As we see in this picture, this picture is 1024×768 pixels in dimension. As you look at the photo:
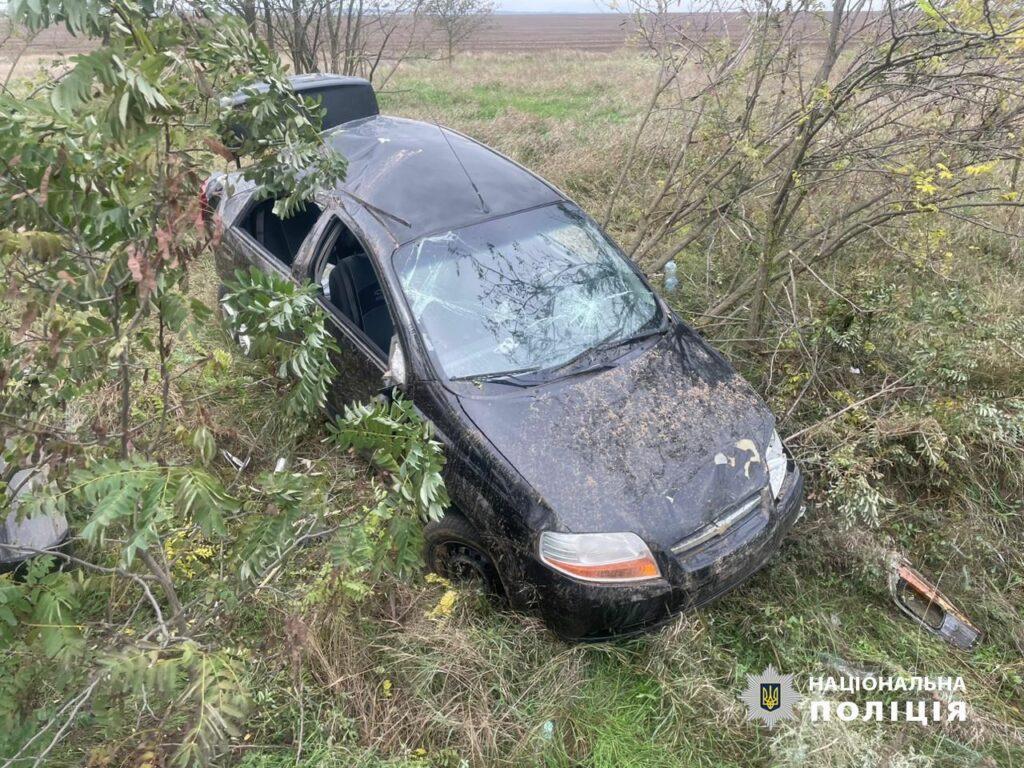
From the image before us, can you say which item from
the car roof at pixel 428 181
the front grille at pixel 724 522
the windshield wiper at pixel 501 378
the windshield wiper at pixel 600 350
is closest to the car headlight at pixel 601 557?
the front grille at pixel 724 522

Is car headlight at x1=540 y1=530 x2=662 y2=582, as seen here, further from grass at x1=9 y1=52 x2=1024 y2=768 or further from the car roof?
the car roof

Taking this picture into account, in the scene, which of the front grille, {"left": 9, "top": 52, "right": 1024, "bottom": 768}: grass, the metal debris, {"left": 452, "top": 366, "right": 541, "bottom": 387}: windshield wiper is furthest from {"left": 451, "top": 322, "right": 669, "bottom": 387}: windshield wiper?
the metal debris

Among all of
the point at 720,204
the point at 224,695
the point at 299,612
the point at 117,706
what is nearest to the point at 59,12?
the point at 224,695

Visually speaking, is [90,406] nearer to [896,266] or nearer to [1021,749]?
[1021,749]

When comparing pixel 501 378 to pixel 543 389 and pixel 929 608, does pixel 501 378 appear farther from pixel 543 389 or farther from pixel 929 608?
pixel 929 608

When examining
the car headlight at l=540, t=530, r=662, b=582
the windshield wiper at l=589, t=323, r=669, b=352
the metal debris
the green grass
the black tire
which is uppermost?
the green grass

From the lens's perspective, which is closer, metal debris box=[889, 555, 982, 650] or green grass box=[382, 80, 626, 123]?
metal debris box=[889, 555, 982, 650]

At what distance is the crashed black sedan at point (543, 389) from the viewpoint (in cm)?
242

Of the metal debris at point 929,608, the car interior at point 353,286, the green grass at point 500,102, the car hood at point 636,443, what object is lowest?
the metal debris at point 929,608

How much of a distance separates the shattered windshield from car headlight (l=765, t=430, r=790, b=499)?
0.84 metres

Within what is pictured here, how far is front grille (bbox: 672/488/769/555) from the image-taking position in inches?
95.9

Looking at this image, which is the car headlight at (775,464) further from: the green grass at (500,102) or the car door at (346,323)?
the green grass at (500,102)

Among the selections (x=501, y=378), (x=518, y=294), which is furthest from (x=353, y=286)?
(x=501, y=378)

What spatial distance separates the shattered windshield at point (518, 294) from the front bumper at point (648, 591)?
3.21ft
